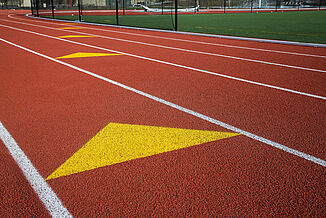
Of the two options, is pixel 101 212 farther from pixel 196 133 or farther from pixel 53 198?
pixel 196 133

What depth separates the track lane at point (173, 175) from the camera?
216 centimetres

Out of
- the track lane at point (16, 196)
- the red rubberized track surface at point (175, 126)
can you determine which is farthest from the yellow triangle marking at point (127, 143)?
the track lane at point (16, 196)

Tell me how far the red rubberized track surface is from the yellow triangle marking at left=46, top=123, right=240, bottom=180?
0.10 metres

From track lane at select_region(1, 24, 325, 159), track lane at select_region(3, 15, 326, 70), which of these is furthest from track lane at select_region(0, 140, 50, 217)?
track lane at select_region(3, 15, 326, 70)

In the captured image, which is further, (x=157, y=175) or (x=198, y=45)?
(x=198, y=45)

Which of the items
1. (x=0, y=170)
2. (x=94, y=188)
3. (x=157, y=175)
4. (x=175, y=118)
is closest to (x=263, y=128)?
(x=175, y=118)

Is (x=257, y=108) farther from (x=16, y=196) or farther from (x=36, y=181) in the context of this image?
(x=16, y=196)

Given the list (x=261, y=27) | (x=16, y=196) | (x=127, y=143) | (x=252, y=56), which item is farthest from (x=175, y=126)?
(x=261, y=27)

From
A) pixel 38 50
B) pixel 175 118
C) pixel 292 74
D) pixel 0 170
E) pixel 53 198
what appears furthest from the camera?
pixel 38 50

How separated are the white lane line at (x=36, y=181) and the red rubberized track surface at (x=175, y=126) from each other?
0.04 metres

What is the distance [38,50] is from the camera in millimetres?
9391

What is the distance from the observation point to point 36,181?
8.09 feet

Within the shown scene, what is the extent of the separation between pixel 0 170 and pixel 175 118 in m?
2.04

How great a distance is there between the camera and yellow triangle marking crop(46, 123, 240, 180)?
275cm
